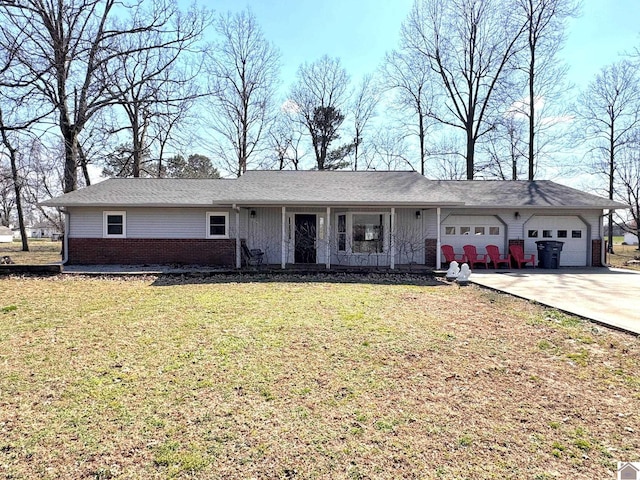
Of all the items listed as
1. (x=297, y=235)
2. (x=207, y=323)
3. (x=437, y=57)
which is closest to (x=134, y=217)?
(x=297, y=235)

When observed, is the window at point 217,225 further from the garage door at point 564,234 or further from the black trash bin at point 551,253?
the black trash bin at point 551,253

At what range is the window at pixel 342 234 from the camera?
45.0 feet

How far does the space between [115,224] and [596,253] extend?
62.5ft

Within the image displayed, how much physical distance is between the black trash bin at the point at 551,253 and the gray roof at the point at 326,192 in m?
1.43

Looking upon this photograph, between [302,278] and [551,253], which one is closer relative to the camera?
[302,278]

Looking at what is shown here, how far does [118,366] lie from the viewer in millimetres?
4109

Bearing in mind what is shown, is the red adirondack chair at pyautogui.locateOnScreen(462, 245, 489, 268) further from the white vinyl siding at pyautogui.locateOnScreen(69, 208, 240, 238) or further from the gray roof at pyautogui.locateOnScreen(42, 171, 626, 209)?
the white vinyl siding at pyautogui.locateOnScreen(69, 208, 240, 238)

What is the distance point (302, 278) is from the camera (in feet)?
36.1

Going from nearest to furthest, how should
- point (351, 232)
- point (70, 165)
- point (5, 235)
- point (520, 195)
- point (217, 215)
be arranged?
point (351, 232), point (217, 215), point (520, 195), point (70, 165), point (5, 235)

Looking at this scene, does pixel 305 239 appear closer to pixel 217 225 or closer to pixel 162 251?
pixel 217 225

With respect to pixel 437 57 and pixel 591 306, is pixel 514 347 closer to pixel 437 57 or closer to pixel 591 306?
pixel 591 306

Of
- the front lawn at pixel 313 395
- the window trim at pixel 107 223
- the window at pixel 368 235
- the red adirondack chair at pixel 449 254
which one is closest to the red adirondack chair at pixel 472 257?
the red adirondack chair at pixel 449 254

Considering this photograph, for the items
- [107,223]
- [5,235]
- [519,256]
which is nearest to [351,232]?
[519,256]

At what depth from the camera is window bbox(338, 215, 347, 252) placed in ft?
45.0
